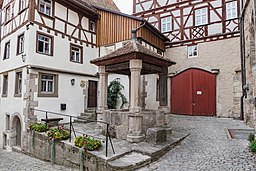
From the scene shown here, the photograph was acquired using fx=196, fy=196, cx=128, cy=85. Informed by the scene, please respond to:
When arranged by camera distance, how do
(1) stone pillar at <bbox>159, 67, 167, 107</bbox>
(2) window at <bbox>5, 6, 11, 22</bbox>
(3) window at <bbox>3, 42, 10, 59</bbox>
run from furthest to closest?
(2) window at <bbox>5, 6, 11, 22</bbox> → (3) window at <bbox>3, 42, 10, 59</bbox> → (1) stone pillar at <bbox>159, 67, 167, 107</bbox>

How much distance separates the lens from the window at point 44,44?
952 centimetres

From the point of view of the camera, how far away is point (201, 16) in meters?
13.1

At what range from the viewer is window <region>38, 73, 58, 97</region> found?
946cm

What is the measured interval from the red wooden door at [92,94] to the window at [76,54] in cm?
156

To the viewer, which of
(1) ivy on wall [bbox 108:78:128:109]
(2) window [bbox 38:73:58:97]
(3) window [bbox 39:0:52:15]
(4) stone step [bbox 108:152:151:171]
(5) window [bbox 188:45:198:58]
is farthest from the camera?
(5) window [bbox 188:45:198:58]

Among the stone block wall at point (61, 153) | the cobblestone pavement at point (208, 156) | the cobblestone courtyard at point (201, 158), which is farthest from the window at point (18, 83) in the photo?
the cobblestone pavement at point (208, 156)

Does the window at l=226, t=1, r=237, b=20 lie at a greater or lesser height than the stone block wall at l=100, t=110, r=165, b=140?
greater

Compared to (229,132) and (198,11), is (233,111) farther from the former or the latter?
(198,11)

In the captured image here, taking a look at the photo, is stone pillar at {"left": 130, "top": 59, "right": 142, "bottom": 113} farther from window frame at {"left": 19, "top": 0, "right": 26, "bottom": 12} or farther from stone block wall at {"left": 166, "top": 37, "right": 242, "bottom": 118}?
stone block wall at {"left": 166, "top": 37, "right": 242, "bottom": 118}

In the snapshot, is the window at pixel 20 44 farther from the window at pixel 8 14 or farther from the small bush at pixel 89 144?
the small bush at pixel 89 144

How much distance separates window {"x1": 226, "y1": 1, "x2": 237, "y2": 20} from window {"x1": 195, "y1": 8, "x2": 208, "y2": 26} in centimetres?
129

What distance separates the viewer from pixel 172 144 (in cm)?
607

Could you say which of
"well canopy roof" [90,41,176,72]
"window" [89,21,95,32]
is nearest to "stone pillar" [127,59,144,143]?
"well canopy roof" [90,41,176,72]

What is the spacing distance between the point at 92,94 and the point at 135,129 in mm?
6828
